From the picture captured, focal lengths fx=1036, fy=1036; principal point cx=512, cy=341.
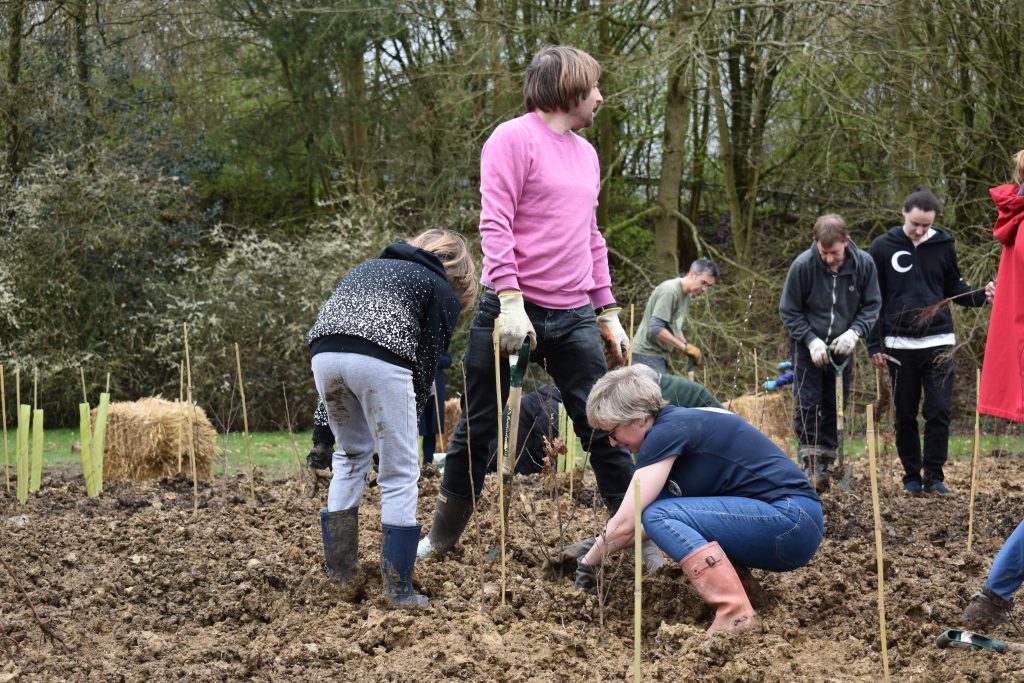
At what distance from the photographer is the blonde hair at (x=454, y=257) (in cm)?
341

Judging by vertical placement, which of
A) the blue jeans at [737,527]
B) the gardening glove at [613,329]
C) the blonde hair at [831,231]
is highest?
the blonde hair at [831,231]

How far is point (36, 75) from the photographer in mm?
11734

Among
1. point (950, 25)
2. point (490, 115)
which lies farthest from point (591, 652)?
point (490, 115)

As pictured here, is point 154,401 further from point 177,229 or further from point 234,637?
point 177,229

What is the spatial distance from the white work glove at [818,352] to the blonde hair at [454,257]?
270 cm

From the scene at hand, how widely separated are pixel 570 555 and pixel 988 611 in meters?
1.34

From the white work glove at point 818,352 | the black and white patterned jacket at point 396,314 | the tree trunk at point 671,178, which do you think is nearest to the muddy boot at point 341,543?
the black and white patterned jacket at point 396,314

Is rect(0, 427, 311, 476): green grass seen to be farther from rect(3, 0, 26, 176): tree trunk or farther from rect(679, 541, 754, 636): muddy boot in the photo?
rect(679, 541, 754, 636): muddy boot

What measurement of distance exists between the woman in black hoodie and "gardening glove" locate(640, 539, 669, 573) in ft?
2.64

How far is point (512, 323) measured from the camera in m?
3.31

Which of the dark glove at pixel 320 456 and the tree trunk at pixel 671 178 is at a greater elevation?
the tree trunk at pixel 671 178

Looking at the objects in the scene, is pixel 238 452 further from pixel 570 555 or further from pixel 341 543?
pixel 570 555

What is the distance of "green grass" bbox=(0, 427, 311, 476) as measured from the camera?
23.5 feet

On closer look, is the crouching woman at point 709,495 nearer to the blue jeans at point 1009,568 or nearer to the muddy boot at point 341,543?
the blue jeans at point 1009,568
